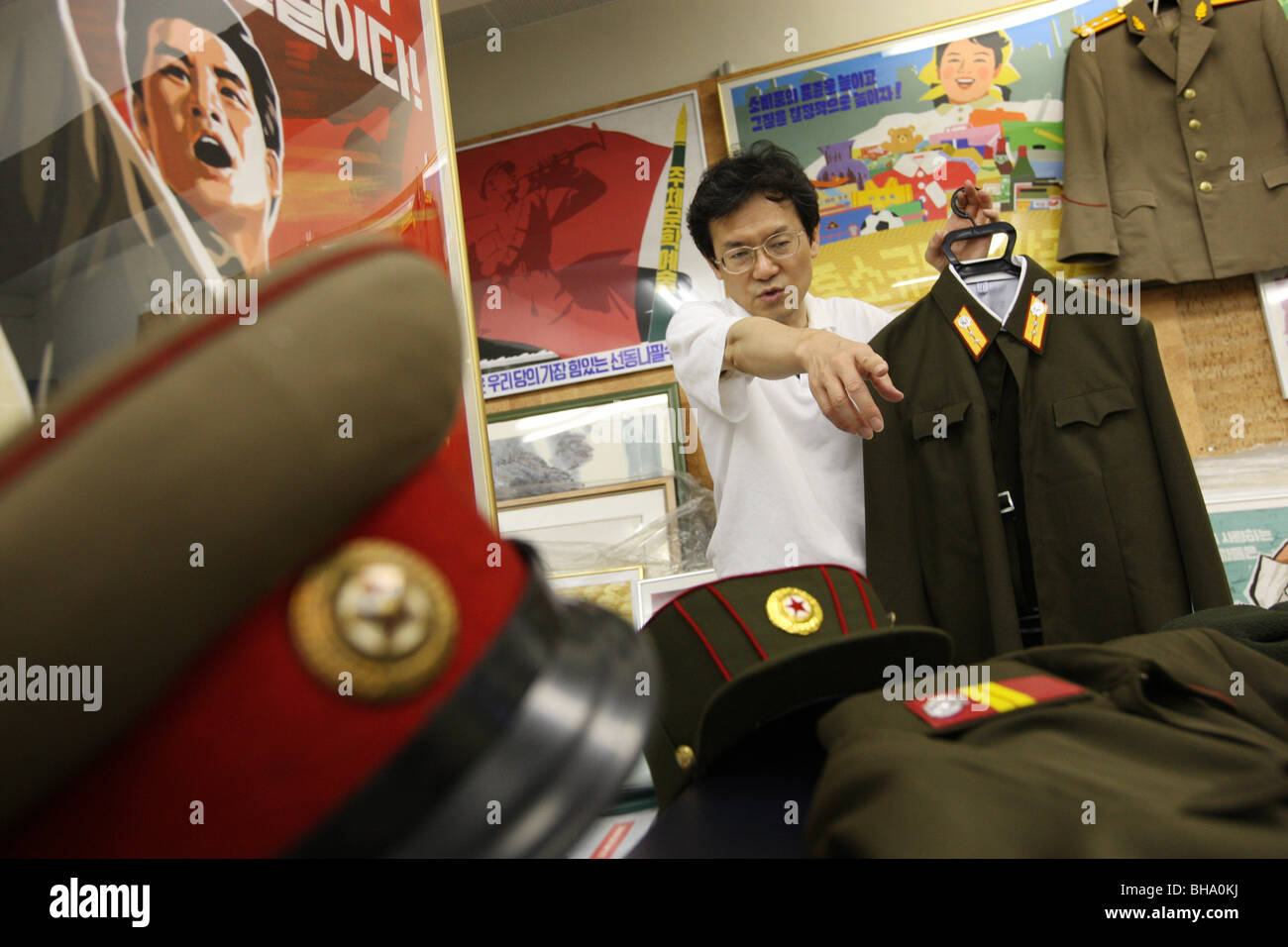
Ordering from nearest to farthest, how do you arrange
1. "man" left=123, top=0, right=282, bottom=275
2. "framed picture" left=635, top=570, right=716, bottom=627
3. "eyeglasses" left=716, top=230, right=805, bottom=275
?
"man" left=123, top=0, right=282, bottom=275 → "eyeglasses" left=716, top=230, right=805, bottom=275 → "framed picture" left=635, top=570, right=716, bottom=627

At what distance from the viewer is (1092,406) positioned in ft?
4.39

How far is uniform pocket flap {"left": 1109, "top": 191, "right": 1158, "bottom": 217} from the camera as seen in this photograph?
6.29 feet

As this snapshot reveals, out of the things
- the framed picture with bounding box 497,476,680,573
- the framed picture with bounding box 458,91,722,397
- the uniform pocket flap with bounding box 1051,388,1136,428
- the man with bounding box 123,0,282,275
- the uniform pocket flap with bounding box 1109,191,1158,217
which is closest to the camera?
the man with bounding box 123,0,282,275

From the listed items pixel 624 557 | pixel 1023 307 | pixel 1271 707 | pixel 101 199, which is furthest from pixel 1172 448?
pixel 101 199

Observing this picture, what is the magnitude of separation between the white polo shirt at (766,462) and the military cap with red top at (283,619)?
704mm

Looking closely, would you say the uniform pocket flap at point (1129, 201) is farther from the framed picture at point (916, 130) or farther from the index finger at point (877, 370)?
the index finger at point (877, 370)

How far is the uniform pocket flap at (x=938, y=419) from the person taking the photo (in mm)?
1377

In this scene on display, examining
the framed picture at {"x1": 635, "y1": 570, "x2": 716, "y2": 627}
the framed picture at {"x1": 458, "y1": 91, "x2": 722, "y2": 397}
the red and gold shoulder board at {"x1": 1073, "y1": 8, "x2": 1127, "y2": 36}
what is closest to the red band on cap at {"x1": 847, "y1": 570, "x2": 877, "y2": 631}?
the framed picture at {"x1": 635, "y1": 570, "x2": 716, "y2": 627}

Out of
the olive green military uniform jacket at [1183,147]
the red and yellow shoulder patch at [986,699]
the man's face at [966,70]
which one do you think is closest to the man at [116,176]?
the red and yellow shoulder patch at [986,699]

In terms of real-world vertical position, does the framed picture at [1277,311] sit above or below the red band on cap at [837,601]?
above

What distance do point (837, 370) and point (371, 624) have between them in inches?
20.3

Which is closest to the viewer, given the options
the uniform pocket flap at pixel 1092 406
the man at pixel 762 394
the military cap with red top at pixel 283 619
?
the military cap with red top at pixel 283 619

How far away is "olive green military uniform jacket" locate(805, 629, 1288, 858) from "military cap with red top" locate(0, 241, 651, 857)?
11 cm

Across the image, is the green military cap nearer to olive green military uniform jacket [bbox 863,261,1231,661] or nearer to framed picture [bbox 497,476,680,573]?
olive green military uniform jacket [bbox 863,261,1231,661]
